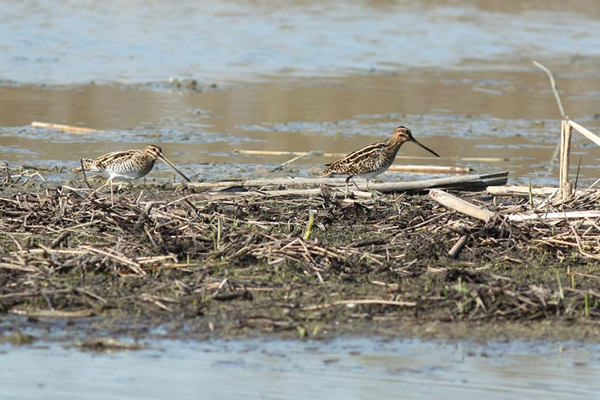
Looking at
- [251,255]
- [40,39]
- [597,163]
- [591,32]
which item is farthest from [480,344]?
[591,32]

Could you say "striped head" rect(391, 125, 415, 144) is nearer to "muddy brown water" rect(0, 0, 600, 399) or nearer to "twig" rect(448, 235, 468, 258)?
"muddy brown water" rect(0, 0, 600, 399)

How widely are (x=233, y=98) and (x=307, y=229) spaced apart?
378 inches

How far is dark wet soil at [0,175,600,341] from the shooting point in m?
6.35

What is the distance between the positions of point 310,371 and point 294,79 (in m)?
13.9

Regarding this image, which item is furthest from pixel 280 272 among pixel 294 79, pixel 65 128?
pixel 294 79

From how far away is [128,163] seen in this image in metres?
10.3

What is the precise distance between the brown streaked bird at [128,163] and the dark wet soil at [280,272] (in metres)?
1.54

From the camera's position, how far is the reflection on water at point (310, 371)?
5488mm

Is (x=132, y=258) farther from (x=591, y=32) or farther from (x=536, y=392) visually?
(x=591, y=32)

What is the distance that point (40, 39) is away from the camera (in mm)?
22938

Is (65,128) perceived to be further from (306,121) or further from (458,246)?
(458,246)

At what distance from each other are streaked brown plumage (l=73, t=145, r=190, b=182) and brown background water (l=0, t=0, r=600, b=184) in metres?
0.83

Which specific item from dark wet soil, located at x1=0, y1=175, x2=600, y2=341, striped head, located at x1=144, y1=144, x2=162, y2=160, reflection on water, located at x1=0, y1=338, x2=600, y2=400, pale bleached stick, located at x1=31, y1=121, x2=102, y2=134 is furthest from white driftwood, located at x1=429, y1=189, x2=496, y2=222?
pale bleached stick, located at x1=31, y1=121, x2=102, y2=134

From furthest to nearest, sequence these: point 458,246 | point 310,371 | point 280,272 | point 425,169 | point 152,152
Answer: point 425,169
point 152,152
point 458,246
point 280,272
point 310,371
